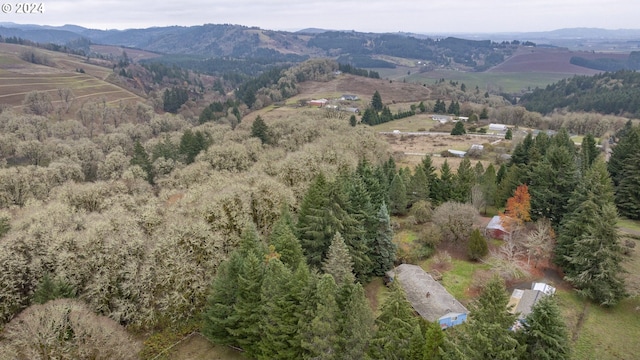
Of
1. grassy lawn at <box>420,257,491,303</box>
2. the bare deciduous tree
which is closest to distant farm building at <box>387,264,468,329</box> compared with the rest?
grassy lawn at <box>420,257,491,303</box>

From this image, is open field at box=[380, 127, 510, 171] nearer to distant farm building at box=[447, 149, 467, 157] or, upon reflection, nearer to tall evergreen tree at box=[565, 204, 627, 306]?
distant farm building at box=[447, 149, 467, 157]

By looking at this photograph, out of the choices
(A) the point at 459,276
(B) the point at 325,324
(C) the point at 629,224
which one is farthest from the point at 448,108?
(B) the point at 325,324

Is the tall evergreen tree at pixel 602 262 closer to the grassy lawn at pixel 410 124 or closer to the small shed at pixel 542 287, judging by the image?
the small shed at pixel 542 287

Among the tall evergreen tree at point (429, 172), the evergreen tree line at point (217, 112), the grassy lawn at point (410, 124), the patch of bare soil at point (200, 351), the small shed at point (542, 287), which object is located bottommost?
the grassy lawn at point (410, 124)

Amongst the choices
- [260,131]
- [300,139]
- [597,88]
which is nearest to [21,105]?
[260,131]

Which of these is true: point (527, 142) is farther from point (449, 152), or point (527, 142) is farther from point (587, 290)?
point (587, 290)

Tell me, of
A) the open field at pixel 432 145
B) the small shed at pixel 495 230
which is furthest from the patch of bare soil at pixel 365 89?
the small shed at pixel 495 230
